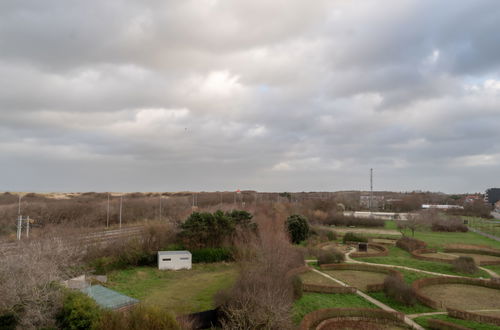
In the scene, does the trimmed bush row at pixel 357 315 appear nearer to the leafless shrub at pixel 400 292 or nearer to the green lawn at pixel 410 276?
the leafless shrub at pixel 400 292

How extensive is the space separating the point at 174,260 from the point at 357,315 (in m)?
17.1

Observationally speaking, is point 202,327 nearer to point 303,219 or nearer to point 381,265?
point 381,265

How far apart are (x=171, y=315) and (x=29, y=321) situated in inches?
208

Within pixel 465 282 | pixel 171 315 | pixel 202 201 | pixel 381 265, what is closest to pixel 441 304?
pixel 465 282

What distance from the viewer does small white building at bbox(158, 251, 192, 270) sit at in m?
30.8

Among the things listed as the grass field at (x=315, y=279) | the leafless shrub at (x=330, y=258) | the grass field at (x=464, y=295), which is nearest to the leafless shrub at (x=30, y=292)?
the grass field at (x=315, y=279)

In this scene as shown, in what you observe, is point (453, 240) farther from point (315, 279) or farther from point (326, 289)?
point (326, 289)

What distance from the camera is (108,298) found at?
19.3 m

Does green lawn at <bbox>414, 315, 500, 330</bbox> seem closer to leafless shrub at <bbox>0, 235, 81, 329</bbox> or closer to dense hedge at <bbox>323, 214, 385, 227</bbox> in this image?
leafless shrub at <bbox>0, 235, 81, 329</bbox>

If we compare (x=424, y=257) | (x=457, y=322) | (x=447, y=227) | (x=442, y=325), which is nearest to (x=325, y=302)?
(x=442, y=325)

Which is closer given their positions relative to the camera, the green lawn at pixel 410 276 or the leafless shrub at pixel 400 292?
the leafless shrub at pixel 400 292

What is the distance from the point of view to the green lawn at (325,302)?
20.5m

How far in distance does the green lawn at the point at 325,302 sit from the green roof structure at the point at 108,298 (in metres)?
9.01

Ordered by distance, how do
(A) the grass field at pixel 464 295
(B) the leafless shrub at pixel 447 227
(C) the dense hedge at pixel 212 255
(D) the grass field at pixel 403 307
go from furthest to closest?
(B) the leafless shrub at pixel 447 227 → (C) the dense hedge at pixel 212 255 → (A) the grass field at pixel 464 295 → (D) the grass field at pixel 403 307
